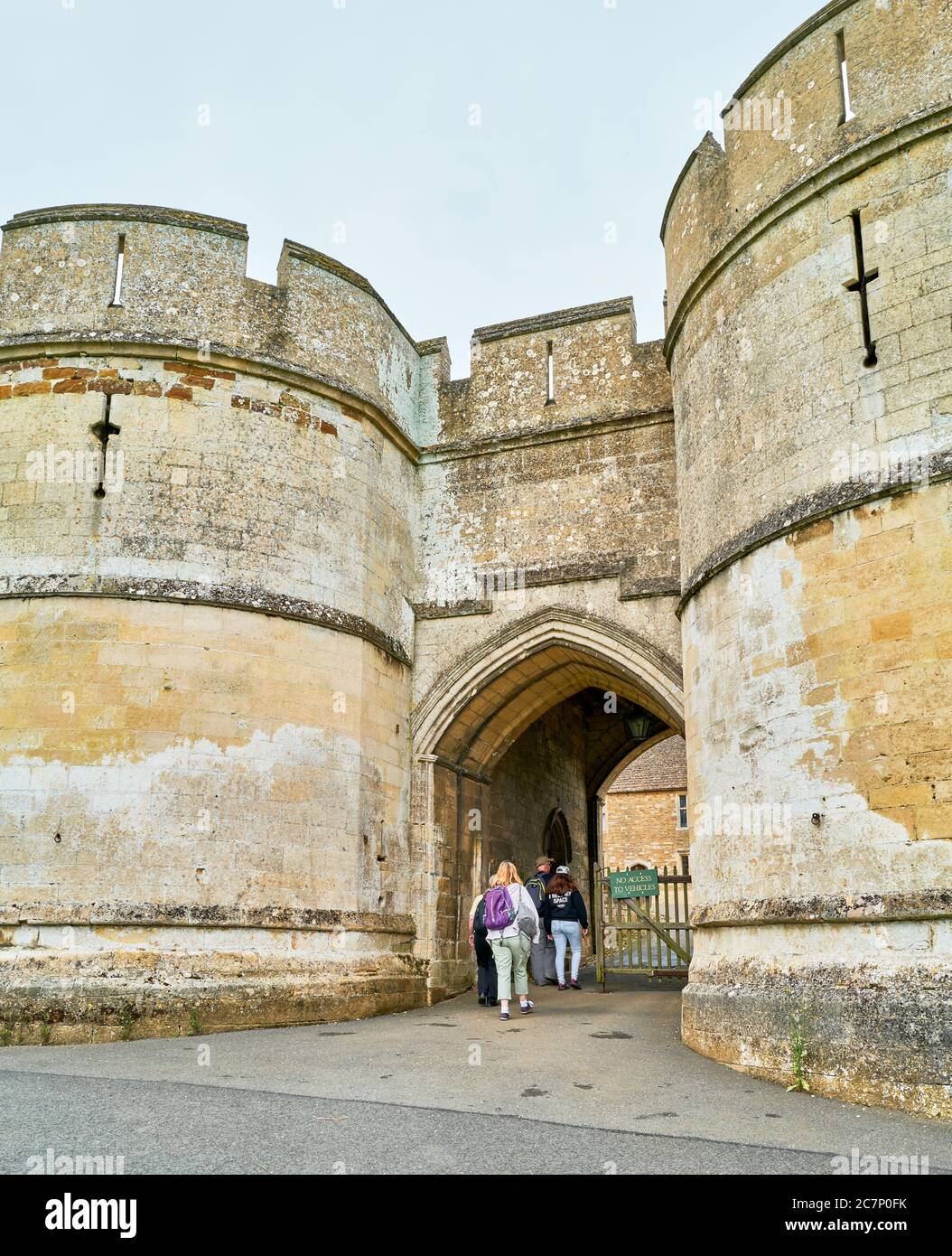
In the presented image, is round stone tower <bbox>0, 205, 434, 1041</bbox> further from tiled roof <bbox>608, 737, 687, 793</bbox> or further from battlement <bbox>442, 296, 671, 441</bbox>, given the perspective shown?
tiled roof <bbox>608, 737, 687, 793</bbox>

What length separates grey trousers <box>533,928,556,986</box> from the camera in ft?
39.0

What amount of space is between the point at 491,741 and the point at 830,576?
5.73 m

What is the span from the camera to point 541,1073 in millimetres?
6480

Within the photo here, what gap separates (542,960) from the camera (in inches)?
467

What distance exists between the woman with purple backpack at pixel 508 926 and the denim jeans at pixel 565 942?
2.08 m

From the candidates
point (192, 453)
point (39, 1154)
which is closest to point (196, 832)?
point (192, 453)

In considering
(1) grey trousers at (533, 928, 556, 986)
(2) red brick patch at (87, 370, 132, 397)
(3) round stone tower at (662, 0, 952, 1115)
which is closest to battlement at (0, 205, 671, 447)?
(2) red brick patch at (87, 370, 132, 397)

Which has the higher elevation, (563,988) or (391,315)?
(391,315)

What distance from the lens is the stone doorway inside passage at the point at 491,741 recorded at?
1042 centimetres

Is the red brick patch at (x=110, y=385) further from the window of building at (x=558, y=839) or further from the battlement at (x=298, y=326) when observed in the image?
the window of building at (x=558, y=839)

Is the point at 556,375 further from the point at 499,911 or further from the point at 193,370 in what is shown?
the point at 499,911

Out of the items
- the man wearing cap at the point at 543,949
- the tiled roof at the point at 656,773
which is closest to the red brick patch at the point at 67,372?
the man wearing cap at the point at 543,949
